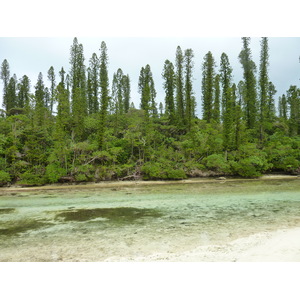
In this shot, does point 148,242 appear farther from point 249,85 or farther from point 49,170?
point 249,85

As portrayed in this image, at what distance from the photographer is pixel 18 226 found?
9250mm

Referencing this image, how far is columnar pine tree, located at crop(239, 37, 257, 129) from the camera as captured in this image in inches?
1363

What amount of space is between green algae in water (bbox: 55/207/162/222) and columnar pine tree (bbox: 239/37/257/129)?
29.8 meters

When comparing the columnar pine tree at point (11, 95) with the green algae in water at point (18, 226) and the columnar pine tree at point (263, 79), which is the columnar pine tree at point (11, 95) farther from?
the columnar pine tree at point (263, 79)

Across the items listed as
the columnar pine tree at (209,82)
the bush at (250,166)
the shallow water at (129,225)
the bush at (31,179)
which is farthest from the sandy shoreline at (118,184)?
the columnar pine tree at (209,82)

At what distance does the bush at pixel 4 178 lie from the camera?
70.0 feet

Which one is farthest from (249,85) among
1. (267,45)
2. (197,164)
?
(197,164)

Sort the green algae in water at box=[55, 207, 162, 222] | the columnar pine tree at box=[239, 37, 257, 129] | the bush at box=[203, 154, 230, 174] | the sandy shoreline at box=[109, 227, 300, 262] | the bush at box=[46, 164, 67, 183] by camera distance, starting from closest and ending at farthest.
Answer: the sandy shoreline at box=[109, 227, 300, 262], the green algae in water at box=[55, 207, 162, 222], the bush at box=[46, 164, 67, 183], the bush at box=[203, 154, 230, 174], the columnar pine tree at box=[239, 37, 257, 129]

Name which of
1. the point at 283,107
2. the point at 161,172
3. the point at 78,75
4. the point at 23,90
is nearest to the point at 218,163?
the point at 161,172

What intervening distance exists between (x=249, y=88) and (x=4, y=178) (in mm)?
37224

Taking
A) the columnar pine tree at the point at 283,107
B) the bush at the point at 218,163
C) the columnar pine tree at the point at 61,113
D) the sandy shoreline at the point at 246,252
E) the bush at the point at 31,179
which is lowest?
the sandy shoreline at the point at 246,252

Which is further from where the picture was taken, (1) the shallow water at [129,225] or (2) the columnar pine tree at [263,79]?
(2) the columnar pine tree at [263,79]

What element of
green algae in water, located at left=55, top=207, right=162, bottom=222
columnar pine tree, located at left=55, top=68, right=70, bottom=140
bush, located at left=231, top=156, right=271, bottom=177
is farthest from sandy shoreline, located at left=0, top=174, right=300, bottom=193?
green algae in water, located at left=55, top=207, right=162, bottom=222

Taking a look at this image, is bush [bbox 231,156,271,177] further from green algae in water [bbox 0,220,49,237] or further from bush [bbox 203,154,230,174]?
green algae in water [bbox 0,220,49,237]
